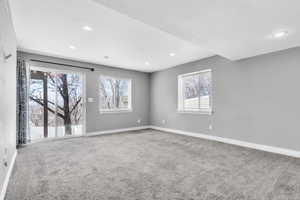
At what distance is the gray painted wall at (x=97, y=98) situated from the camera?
5.02m

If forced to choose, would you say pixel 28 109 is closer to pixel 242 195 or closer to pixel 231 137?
pixel 242 195

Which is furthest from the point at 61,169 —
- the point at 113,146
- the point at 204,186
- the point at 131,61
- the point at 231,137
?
the point at 231,137

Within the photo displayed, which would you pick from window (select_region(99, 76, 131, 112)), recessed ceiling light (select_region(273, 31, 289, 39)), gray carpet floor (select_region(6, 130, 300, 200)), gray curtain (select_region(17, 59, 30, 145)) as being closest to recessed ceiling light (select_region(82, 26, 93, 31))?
gray curtain (select_region(17, 59, 30, 145))

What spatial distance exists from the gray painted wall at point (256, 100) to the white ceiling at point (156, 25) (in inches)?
13.9

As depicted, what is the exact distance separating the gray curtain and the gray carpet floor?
507 millimetres

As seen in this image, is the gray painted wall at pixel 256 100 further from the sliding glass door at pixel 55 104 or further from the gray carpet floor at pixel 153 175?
the sliding glass door at pixel 55 104

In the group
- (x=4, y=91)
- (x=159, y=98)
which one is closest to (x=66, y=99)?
(x=4, y=91)

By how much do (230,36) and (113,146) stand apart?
3484mm

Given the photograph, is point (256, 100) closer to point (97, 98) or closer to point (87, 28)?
point (87, 28)

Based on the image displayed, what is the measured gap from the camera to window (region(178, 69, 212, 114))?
4695 mm

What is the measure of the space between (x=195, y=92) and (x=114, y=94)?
3067 mm

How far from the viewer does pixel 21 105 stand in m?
3.72

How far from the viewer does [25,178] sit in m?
2.12

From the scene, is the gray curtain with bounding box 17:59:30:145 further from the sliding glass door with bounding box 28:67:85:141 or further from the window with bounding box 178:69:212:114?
the window with bounding box 178:69:212:114
